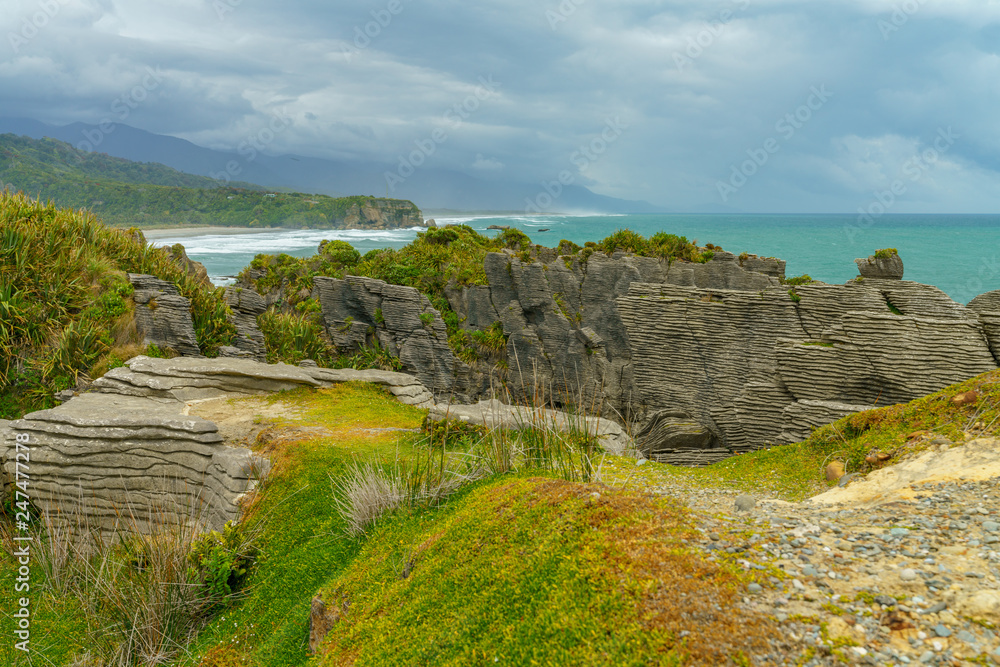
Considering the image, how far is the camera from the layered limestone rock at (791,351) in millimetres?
11656

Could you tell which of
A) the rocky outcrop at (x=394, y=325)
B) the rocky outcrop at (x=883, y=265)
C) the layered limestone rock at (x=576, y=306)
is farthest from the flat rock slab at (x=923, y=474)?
the rocky outcrop at (x=394, y=325)

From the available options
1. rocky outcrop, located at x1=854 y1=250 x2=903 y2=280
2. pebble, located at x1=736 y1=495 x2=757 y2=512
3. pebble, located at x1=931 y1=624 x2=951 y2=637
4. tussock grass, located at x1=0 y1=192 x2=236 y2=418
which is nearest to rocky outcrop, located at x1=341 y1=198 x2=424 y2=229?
tussock grass, located at x1=0 y1=192 x2=236 y2=418

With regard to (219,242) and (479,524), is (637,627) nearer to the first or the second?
(479,524)

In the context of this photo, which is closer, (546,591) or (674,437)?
(546,591)

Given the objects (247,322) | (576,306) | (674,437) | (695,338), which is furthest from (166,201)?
(674,437)

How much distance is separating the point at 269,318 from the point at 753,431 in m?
16.7

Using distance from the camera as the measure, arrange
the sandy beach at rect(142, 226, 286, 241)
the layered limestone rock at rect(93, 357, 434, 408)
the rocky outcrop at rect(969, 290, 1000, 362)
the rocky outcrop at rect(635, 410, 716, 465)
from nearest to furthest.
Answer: the rocky outcrop at rect(969, 290, 1000, 362) → the layered limestone rock at rect(93, 357, 434, 408) → the rocky outcrop at rect(635, 410, 716, 465) → the sandy beach at rect(142, 226, 286, 241)

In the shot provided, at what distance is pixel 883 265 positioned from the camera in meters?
16.8

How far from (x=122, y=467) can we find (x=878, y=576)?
33.4ft

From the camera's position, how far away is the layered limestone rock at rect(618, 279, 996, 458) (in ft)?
38.2

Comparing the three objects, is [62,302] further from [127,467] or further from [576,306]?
[576,306]

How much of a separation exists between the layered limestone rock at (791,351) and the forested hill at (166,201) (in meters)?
113

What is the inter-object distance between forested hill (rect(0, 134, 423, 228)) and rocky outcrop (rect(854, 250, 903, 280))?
116 metres

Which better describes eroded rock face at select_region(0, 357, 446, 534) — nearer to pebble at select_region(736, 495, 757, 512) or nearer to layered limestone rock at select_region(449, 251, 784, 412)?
pebble at select_region(736, 495, 757, 512)
